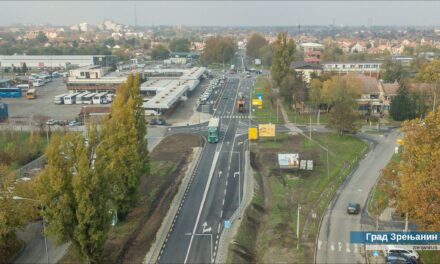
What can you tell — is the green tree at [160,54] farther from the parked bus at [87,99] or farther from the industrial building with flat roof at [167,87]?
the parked bus at [87,99]

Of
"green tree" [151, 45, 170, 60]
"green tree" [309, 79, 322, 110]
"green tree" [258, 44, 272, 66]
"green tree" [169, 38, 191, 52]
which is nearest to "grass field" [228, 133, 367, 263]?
"green tree" [309, 79, 322, 110]

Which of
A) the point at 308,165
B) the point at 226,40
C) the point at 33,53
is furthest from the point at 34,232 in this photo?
the point at 33,53

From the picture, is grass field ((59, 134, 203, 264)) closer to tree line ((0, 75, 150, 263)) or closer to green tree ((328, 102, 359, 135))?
tree line ((0, 75, 150, 263))

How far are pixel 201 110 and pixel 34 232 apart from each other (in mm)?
36821

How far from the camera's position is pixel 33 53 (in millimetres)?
130875

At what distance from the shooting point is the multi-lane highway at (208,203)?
22695 millimetres

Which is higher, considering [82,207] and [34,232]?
[82,207]

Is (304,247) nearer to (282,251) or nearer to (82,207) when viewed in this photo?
(282,251)

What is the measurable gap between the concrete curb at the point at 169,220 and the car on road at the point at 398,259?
10.9 m

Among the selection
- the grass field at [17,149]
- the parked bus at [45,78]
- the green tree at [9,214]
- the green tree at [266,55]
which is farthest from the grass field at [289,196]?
the green tree at [266,55]

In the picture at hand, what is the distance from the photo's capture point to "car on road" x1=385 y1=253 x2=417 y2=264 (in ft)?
67.5

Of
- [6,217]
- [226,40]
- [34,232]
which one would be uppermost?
[226,40]

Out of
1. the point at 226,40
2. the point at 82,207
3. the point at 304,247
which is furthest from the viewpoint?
the point at 226,40

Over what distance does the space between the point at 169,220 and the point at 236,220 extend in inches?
153
